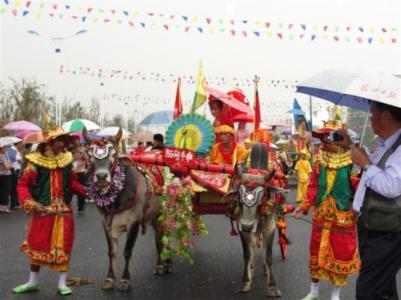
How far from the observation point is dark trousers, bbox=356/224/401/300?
3596 millimetres

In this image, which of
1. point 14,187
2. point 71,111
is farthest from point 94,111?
point 14,187

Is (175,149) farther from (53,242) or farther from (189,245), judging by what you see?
(53,242)

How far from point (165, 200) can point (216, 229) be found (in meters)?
4.72

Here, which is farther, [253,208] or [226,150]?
[226,150]

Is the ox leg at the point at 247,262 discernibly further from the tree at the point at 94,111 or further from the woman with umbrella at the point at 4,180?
the tree at the point at 94,111

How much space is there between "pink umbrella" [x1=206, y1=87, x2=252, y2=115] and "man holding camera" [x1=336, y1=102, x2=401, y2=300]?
11.4 ft

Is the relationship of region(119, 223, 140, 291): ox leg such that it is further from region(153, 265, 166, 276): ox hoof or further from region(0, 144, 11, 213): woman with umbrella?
region(0, 144, 11, 213): woman with umbrella

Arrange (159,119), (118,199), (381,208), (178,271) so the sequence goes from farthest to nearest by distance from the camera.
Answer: (159,119) < (178,271) < (118,199) < (381,208)

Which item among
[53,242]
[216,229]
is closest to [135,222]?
[53,242]

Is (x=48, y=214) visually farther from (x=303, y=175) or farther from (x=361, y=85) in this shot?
(x=303, y=175)

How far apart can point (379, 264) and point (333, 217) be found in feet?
5.92

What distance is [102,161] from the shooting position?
5.61 metres

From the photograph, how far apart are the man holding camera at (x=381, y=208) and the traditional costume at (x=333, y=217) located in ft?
5.14

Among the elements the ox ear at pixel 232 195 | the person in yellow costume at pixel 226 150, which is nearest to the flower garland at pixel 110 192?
the ox ear at pixel 232 195
